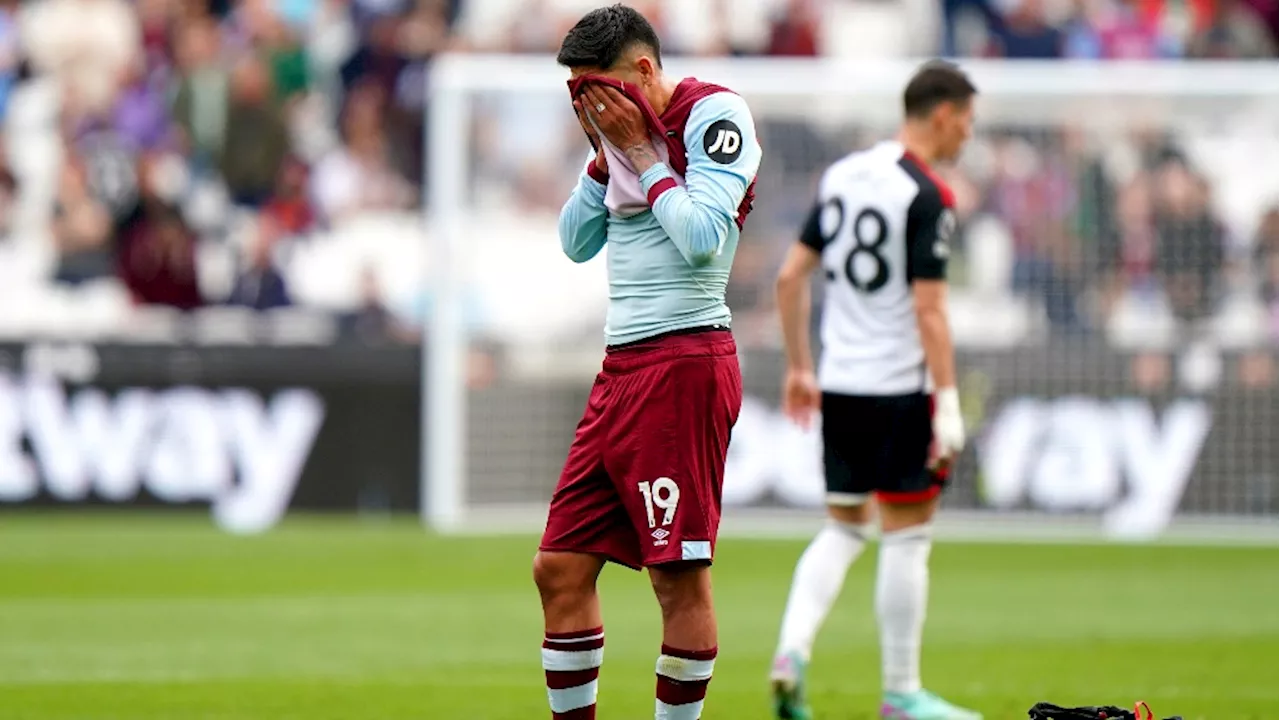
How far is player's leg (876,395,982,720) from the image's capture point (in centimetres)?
830

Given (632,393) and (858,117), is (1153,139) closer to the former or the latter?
(858,117)

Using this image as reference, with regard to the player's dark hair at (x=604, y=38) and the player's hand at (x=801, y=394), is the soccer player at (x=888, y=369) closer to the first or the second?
the player's hand at (x=801, y=394)

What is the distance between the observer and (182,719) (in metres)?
8.23

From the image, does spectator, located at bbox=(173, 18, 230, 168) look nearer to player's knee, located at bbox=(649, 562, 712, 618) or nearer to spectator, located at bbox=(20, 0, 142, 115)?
spectator, located at bbox=(20, 0, 142, 115)

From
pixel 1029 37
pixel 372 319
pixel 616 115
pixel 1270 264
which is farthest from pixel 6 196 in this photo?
pixel 616 115

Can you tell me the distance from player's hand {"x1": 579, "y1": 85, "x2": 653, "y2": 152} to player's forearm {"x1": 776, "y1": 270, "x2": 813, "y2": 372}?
2.76m

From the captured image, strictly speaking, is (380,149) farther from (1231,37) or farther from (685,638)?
(685,638)

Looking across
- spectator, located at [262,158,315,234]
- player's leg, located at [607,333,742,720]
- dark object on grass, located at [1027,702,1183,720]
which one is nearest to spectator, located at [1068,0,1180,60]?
spectator, located at [262,158,315,234]

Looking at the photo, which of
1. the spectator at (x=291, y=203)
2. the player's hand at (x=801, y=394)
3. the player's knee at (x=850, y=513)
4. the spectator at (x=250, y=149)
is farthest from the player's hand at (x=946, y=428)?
the spectator at (x=250, y=149)

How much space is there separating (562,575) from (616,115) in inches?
54.4

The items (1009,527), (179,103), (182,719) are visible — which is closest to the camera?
(182,719)

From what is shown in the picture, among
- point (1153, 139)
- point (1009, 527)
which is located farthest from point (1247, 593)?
point (1153, 139)

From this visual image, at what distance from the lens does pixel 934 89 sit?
8742 millimetres

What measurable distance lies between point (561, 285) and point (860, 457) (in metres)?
8.70
